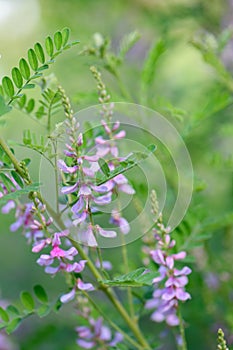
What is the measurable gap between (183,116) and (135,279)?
15.8 inches

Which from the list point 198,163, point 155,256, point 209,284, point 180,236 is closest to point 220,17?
point 198,163

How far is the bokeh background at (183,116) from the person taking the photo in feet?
3.67

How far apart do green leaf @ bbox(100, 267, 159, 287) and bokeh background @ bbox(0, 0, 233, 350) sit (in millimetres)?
231

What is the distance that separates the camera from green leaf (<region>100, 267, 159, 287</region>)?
75 cm

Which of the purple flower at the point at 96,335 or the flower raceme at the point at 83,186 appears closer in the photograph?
the flower raceme at the point at 83,186

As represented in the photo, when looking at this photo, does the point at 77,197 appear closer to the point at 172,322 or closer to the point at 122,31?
the point at 172,322

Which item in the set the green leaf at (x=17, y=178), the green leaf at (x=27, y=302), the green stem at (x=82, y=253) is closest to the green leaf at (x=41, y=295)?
the green leaf at (x=27, y=302)

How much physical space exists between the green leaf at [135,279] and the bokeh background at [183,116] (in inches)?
9.1

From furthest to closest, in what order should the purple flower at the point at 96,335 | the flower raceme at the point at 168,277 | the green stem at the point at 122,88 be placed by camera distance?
the green stem at the point at 122,88, the purple flower at the point at 96,335, the flower raceme at the point at 168,277

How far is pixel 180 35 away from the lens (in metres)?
1.86

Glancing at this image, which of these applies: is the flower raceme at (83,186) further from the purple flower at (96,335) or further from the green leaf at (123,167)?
the purple flower at (96,335)

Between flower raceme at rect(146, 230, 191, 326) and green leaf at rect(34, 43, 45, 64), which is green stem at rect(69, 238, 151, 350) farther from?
green leaf at rect(34, 43, 45, 64)

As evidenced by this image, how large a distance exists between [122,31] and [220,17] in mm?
663

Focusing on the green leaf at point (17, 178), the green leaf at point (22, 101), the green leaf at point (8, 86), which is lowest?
the green leaf at point (17, 178)
